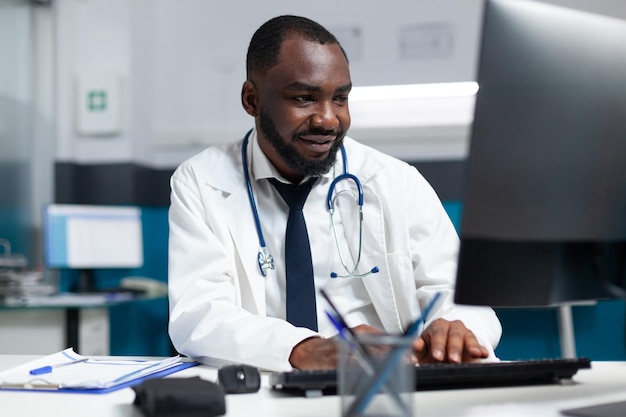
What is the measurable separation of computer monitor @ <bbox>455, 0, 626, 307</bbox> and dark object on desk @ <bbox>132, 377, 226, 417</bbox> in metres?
0.29

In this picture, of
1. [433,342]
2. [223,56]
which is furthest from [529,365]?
[223,56]

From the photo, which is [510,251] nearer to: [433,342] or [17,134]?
[433,342]

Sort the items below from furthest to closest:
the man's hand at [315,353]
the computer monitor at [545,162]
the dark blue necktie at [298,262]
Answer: the dark blue necktie at [298,262] → the man's hand at [315,353] → the computer monitor at [545,162]

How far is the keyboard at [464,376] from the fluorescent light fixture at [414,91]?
2526mm

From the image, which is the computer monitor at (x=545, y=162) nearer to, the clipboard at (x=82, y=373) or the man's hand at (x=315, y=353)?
the man's hand at (x=315, y=353)

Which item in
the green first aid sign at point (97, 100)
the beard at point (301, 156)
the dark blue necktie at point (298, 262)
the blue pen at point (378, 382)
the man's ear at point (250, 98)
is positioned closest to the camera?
the blue pen at point (378, 382)

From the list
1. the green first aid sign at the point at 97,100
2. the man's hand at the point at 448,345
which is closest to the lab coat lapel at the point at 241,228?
the man's hand at the point at 448,345

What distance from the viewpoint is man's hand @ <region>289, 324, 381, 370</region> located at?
1.04m

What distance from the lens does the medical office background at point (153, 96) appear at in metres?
3.45

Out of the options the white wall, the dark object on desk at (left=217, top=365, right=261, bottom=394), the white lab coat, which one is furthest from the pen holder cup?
the white wall

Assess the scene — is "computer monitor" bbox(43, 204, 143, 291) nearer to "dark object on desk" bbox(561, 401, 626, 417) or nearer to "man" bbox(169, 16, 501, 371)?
"man" bbox(169, 16, 501, 371)

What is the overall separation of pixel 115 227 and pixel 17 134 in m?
0.76

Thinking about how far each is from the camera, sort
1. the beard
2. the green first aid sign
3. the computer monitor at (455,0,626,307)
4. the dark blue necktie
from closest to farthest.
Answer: the computer monitor at (455,0,626,307) < the dark blue necktie < the beard < the green first aid sign

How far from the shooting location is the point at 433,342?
110 cm
